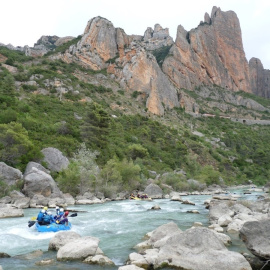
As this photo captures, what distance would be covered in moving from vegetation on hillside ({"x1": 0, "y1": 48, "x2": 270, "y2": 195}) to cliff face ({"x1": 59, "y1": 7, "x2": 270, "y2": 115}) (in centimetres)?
637

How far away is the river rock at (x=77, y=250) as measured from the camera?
8.73 metres

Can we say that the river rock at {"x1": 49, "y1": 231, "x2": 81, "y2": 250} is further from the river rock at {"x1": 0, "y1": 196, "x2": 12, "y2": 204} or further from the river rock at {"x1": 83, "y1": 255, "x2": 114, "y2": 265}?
the river rock at {"x1": 0, "y1": 196, "x2": 12, "y2": 204}

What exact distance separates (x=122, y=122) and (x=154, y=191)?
83.0 feet

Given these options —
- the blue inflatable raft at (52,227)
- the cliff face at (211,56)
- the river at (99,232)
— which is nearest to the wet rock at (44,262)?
the river at (99,232)

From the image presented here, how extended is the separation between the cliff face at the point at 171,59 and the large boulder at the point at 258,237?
6316cm

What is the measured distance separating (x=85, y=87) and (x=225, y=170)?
3532 cm

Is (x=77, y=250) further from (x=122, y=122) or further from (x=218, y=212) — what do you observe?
(x=122, y=122)

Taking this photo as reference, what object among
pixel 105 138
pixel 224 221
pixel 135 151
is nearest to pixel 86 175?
pixel 105 138

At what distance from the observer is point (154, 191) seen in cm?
3256

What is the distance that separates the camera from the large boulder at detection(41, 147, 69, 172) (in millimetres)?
29219

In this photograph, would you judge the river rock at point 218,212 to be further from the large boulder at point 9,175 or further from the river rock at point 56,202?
the large boulder at point 9,175

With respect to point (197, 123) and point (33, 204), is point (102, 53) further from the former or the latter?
point (33, 204)

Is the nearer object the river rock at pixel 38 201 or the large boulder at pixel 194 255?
the large boulder at pixel 194 255

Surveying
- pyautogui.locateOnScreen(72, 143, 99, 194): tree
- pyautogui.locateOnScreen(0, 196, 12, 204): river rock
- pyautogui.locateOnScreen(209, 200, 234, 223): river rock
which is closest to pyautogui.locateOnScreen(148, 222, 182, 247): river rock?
pyautogui.locateOnScreen(209, 200, 234, 223): river rock
